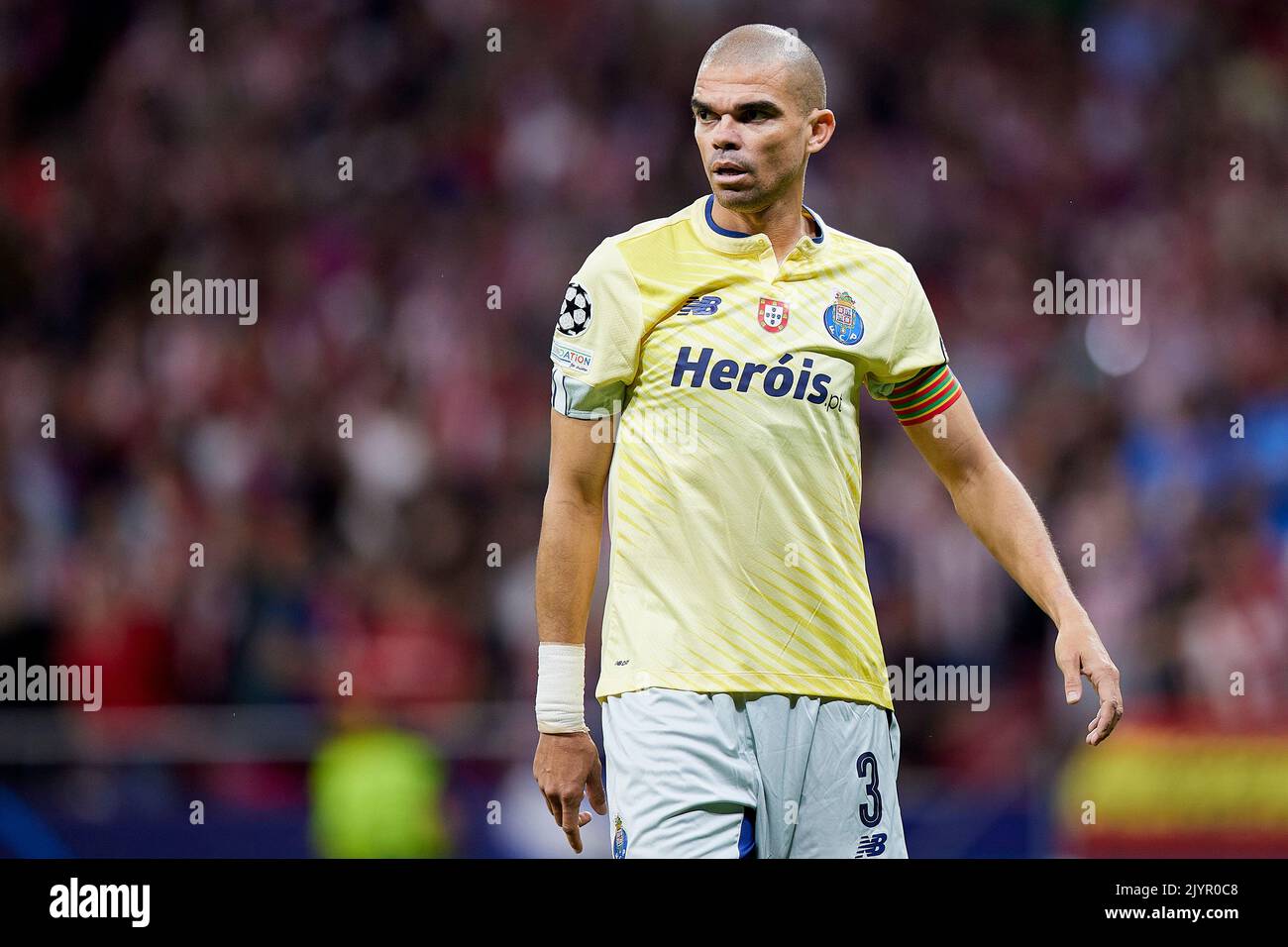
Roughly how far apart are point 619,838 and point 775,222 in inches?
64.0

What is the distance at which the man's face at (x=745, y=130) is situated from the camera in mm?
4668

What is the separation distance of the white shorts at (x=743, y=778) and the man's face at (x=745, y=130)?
1294mm

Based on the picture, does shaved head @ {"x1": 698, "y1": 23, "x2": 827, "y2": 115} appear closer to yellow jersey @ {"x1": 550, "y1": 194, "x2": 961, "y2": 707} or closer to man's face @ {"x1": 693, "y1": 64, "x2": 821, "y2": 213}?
man's face @ {"x1": 693, "y1": 64, "x2": 821, "y2": 213}

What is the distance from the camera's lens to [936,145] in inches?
506

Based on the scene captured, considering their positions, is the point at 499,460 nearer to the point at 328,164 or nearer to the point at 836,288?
the point at 328,164

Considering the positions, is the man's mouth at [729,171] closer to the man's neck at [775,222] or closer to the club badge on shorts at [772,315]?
the man's neck at [775,222]

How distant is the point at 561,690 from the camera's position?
4605 millimetres

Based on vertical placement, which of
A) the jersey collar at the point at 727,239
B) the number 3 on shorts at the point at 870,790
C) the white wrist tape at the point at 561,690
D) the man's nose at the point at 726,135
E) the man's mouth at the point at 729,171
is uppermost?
the man's nose at the point at 726,135

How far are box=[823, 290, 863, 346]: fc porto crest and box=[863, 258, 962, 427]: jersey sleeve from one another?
13cm

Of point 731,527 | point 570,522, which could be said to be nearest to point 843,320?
point 731,527

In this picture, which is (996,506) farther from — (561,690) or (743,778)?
(561,690)

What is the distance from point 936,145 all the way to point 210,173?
502 cm

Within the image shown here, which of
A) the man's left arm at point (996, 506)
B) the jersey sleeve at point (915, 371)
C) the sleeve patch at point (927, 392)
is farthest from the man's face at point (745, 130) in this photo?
the man's left arm at point (996, 506)

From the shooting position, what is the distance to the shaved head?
15.4 ft
